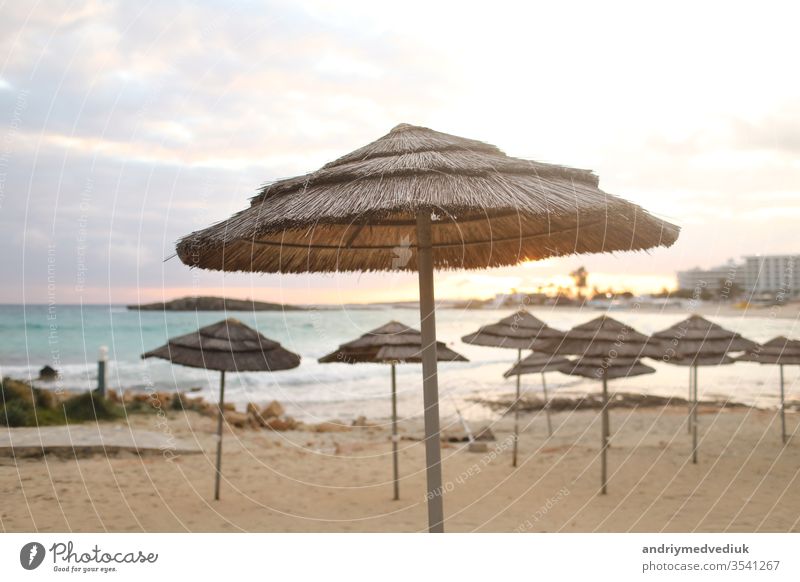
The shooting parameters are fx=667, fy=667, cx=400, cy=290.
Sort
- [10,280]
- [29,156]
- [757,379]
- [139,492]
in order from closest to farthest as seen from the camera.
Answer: [29,156] < [10,280] < [139,492] < [757,379]

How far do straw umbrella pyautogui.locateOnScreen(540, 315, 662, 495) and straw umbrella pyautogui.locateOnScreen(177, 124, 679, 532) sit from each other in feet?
7.41

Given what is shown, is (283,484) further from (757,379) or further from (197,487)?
(757,379)

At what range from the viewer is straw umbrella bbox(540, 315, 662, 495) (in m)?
6.16

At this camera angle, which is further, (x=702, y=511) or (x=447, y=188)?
(x=702, y=511)

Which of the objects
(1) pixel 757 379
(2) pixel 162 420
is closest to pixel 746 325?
(1) pixel 757 379

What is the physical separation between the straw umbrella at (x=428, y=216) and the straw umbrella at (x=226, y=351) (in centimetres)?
170

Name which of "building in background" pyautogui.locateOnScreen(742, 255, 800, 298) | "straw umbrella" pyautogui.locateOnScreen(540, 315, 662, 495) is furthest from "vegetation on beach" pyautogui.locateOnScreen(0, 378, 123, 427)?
"building in background" pyautogui.locateOnScreen(742, 255, 800, 298)

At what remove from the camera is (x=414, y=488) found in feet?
23.2

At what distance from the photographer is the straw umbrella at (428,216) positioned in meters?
2.67

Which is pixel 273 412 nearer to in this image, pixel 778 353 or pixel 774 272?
pixel 778 353

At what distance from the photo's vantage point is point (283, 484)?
7.24 m

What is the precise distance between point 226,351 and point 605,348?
344 cm

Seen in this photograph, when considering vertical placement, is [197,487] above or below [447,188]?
below
